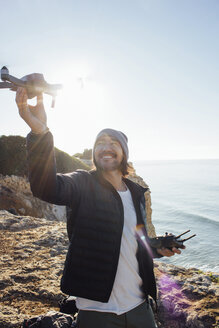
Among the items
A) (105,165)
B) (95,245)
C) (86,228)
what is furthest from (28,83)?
(95,245)

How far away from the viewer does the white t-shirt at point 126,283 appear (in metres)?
1.93

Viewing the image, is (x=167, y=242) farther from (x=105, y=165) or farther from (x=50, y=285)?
(x=50, y=285)

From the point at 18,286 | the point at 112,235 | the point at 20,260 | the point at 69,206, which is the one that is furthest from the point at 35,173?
the point at 20,260

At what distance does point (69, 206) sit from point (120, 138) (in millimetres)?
1094

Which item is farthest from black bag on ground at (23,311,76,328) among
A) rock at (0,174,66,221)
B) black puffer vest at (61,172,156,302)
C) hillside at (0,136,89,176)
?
hillside at (0,136,89,176)

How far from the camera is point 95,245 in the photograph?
193cm

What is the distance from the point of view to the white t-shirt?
1.93 m

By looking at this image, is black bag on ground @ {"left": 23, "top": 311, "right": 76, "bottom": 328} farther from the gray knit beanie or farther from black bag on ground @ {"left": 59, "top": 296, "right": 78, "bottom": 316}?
the gray knit beanie

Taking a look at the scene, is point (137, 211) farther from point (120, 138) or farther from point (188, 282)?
point (188, 282)

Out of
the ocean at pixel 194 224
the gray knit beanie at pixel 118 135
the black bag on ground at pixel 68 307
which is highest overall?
the gray knit beanie at pixel 118 135

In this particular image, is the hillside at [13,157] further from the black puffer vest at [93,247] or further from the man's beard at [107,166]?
the black puffer vest at [93,247]

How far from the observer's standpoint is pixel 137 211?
95.0 inches

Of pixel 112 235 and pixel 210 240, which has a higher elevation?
pixel 112 235

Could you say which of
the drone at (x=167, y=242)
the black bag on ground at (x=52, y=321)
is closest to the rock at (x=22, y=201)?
the black bag on ground at (x=52, y=321)
